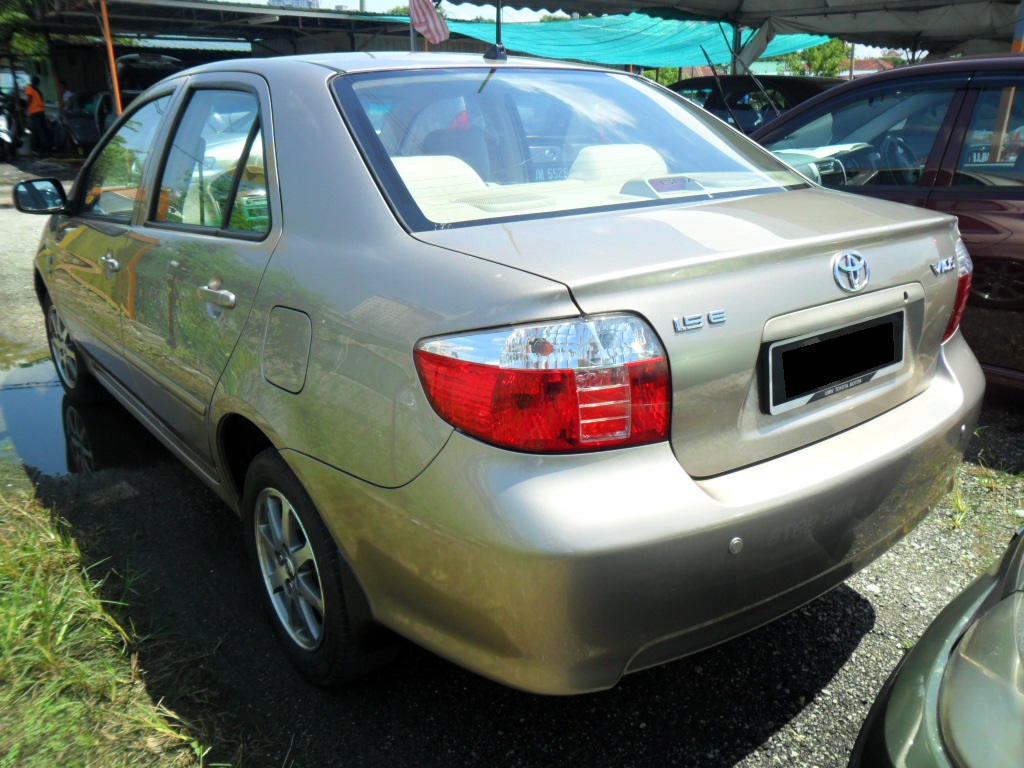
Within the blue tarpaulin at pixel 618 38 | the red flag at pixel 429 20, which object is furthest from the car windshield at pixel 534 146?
the blue tarpaulin at pixel 618 38

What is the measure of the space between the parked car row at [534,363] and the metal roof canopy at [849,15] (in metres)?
10.1

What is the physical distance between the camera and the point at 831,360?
1.86m

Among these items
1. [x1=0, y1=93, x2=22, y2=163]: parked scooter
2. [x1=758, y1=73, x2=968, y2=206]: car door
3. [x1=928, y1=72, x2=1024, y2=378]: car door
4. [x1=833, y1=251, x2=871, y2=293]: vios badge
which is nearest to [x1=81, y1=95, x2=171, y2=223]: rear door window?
[x1=833, y1=251, x2=871, y2=293]: vios badge

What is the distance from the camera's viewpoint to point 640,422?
1.60 metres

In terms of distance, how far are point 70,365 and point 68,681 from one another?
2566 mm

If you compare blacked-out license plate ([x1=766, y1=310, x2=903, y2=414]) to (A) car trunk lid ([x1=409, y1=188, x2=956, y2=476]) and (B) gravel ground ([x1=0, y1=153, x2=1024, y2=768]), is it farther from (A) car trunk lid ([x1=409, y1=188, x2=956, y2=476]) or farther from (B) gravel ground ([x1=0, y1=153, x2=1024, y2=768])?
(B) gravel ground ([x1=0, y1=153, x2=1024, y2=768])

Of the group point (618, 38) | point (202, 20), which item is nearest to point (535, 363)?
point (618, 38)

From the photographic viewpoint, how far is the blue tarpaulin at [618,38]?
14.1m

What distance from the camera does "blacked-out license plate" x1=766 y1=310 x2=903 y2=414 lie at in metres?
1.77

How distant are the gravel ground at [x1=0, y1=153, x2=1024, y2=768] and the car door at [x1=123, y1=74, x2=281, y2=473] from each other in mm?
439

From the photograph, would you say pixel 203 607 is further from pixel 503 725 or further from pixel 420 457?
pixel 420 457

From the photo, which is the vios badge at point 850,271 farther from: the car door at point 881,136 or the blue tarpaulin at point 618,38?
the blue tarpaulin at point 618,38

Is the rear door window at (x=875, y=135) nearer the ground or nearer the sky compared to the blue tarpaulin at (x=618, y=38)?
nearer the ground

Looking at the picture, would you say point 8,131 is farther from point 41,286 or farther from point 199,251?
point 199,251
